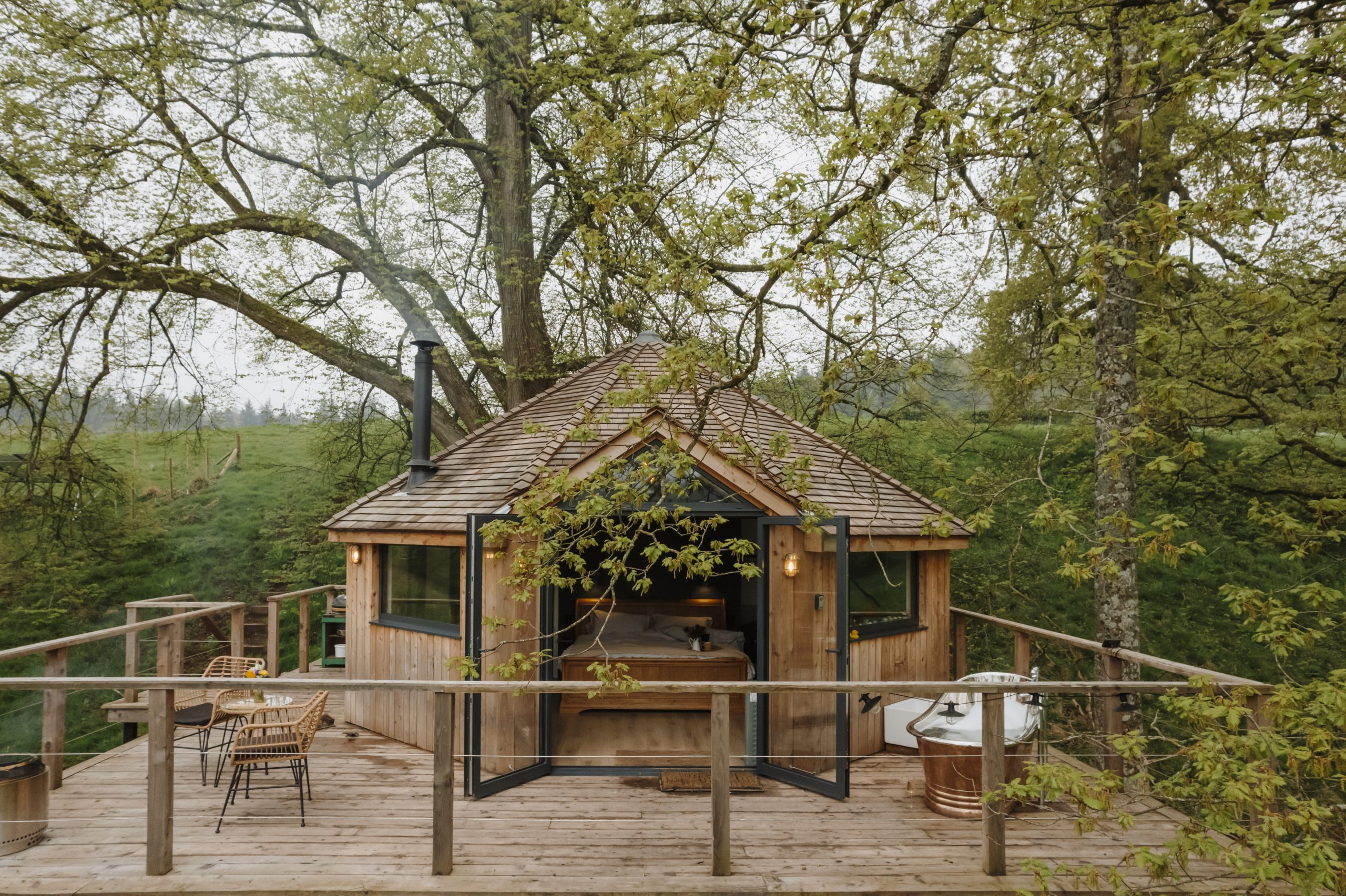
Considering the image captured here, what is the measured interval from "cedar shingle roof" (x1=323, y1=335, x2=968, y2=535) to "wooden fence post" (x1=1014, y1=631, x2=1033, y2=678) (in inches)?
47.3

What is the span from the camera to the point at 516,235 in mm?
10609

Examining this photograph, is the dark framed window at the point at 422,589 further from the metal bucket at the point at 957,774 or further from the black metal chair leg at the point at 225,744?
the metal bucket at the point at 957,774

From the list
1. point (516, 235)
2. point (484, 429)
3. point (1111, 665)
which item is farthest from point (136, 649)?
point (1111, 665)

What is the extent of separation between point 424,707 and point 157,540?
13.6 meters

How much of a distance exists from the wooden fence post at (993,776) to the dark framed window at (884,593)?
7.67 feet

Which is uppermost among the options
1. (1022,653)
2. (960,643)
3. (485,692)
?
(485,692)

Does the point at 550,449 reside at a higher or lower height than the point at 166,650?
higher

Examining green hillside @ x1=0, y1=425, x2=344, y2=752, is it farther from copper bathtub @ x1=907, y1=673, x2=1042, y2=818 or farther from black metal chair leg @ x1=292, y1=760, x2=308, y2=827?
copper bathtub @ x1=907, y1=673, x2=1042, y2=818

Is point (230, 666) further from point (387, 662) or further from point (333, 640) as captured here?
point (333, 640)

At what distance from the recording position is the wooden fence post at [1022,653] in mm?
7117

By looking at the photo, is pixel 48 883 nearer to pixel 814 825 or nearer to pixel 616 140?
pixel 814 825

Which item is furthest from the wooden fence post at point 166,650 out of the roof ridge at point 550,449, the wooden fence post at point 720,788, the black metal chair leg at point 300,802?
the wooden fence post at point 720,788

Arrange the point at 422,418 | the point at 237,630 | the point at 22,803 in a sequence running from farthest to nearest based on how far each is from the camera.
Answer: the point at 237,630 → the point at 422,418 → the point at 22,803

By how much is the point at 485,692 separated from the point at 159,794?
6.80 feet
